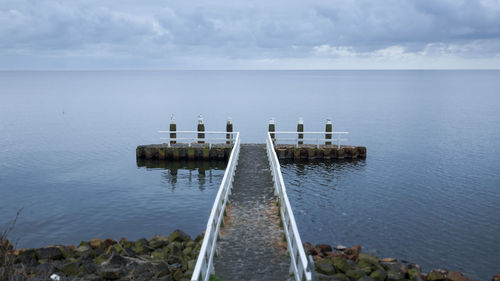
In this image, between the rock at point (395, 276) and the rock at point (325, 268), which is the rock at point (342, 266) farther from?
the rock at point (395, 276)

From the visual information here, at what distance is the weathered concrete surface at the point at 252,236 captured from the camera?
1091cm

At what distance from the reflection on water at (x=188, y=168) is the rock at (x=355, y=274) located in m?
15.7

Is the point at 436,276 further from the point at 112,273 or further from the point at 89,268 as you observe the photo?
the point at 89,268

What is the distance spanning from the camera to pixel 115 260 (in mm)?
13953

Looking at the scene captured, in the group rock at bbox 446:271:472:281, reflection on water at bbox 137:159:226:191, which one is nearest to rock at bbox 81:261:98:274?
rock at bbox 446:271:472:281

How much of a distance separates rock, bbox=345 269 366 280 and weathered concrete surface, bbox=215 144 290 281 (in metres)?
2.21

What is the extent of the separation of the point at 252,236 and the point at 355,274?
3.22m

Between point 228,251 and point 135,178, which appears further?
point 135,178

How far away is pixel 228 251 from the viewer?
475 inches

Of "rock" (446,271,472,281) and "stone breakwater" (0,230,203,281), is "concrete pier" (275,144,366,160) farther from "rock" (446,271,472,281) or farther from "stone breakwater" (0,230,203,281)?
"rock" (446,271,472,281)

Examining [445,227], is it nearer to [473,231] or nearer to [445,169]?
[473,231]

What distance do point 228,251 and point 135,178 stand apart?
61.8 feet

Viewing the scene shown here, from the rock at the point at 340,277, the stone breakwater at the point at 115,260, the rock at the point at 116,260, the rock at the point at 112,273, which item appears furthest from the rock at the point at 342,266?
the rock at the point at 116,260

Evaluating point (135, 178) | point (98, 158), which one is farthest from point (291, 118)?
point (135, 178)
